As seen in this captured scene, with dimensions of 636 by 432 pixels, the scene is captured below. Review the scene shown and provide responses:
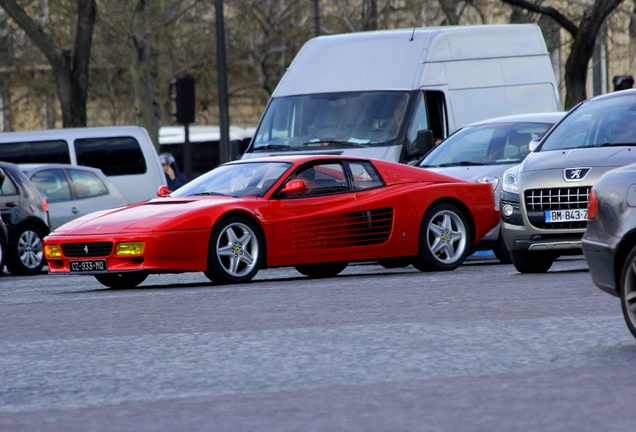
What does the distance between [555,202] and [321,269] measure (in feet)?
10.0

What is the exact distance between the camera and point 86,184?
2394 centimetres

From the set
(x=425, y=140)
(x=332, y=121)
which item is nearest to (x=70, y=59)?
(x=332, y=121)

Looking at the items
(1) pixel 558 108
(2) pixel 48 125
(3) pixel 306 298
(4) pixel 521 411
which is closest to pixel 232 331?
(3) pixel 306 298

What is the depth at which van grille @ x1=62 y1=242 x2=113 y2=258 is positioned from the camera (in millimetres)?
14495

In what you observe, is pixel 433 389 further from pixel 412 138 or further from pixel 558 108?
pixel 558 108

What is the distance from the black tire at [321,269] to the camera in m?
16.2

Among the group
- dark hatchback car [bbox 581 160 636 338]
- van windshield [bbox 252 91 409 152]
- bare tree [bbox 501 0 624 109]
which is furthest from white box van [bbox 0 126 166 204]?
dark hatchback car [bbox 581 160 636 338]

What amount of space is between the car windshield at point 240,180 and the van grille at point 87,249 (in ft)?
4.38

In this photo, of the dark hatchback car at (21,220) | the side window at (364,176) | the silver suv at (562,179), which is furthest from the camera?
the dark hatchback car at (21,220)

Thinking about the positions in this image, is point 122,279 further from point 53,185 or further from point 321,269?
point 53,185

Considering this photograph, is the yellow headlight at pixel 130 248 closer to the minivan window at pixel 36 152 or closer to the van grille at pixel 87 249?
the van grille at pixel 87 249

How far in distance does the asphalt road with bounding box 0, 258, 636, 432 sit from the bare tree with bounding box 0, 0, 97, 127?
68.6 ft

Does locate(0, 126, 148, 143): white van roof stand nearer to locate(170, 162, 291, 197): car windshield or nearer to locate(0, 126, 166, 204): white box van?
locate(0, 126, 166, 204): white box van

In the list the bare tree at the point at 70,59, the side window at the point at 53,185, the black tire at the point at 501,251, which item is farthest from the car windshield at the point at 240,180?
the bare tree at the point at 70,59
